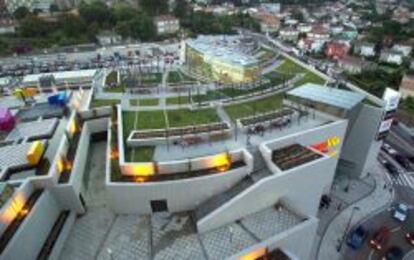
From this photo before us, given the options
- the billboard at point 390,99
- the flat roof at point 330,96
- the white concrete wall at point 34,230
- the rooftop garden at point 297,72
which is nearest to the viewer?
the white concrete wall at point 34,230

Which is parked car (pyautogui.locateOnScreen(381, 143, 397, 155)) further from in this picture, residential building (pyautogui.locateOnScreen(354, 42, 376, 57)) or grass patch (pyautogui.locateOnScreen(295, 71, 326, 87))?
residential building (pyautogui.locateOnScreen(354, 42, 376, 57))

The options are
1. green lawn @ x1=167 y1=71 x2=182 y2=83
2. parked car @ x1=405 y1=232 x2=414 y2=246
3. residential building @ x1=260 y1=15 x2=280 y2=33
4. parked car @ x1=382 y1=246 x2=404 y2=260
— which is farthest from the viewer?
residential building @ x1=260 y1=15 x2=280 y2=33

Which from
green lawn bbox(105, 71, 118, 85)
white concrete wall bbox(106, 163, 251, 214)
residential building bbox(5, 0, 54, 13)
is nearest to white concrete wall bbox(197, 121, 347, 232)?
white concrete wall bbox(106, 163, 251, 214)

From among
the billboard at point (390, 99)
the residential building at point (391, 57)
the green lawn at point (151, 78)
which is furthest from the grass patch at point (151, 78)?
the residential building at point (391, 57)

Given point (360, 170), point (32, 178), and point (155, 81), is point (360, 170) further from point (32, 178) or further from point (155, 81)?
point (32, 178)

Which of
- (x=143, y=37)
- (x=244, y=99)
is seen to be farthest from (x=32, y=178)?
(x=143, y=37)

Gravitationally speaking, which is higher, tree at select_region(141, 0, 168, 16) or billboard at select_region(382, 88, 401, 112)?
tree at select_region(141, 0, 168, 16)

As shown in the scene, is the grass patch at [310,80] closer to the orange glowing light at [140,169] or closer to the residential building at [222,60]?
the residential building at [222,60]

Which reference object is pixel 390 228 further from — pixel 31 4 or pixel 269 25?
pixel 31 4
